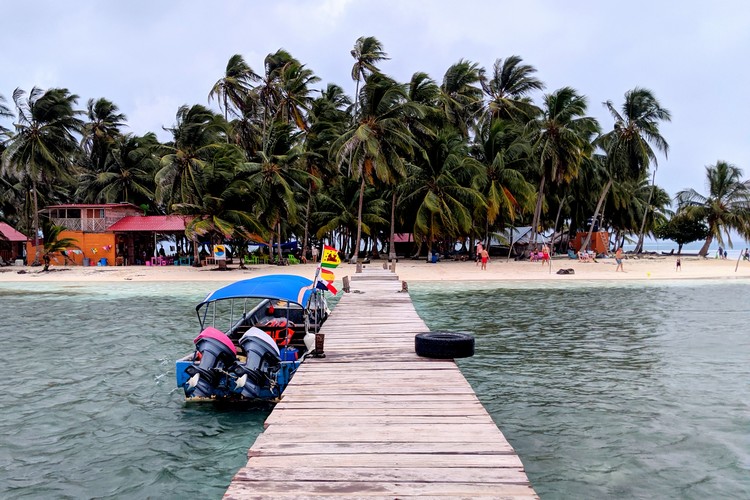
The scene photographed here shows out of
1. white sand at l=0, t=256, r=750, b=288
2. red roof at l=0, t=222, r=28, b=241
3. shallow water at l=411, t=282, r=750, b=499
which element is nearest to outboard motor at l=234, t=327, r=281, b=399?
shallow water at l=411, t=282, r=750, b=499

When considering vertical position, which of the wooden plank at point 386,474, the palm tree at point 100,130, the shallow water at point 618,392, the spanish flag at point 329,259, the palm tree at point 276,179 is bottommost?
the shallow water at point 618,392

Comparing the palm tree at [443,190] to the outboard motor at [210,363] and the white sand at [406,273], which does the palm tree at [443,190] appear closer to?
the white sand at [406,273]

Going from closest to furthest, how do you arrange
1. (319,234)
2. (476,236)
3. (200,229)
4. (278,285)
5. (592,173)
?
(278,285) → (200,229) → (319,234) → (476,236) → (592,173)

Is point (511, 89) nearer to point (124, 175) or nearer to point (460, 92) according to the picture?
point (460, 92)

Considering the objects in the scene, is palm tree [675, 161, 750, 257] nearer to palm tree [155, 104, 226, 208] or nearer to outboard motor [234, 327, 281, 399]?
palm tree [155, 104, 226, 208]

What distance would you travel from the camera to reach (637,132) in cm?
4675

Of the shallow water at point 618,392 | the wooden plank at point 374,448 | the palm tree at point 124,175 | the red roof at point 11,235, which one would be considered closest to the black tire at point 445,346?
the shallow water at point 618,392

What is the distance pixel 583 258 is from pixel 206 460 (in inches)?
1732

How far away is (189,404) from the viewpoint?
31.5 feet

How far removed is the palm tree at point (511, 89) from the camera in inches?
1945

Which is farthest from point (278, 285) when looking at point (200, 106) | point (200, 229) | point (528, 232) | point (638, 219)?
point (638, 219)

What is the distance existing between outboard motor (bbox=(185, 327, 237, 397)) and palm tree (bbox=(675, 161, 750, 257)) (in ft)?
202

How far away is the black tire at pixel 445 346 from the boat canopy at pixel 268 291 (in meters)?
2.78

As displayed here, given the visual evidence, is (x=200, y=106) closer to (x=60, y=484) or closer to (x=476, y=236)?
(x=476, y=236)
